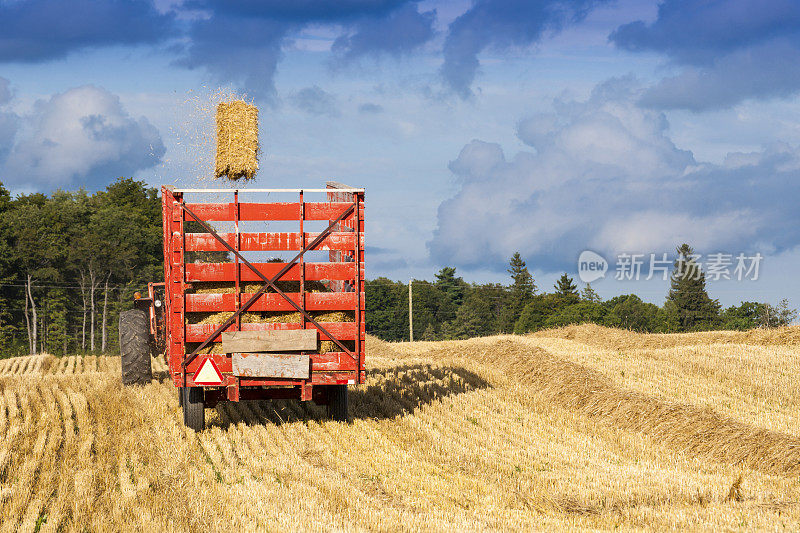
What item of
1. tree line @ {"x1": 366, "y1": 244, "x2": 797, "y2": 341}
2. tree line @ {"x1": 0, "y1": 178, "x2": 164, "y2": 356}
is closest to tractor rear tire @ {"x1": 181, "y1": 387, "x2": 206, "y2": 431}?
tree line @ {"x1": 0, "y1": 178, "x2": 164, "y2": 356}

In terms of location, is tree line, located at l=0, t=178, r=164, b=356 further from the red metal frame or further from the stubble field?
the red metal frame

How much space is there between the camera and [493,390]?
17.1 metres

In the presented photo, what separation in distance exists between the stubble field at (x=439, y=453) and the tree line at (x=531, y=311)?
68064 mm

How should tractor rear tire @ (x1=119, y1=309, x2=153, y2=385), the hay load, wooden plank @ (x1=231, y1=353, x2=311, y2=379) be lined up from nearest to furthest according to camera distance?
wooden plank @ (x1=231, y1=353, x2=311, y2=379), the hay load, tractor rear tire @ (x1=119, y1=309, x2=153, y2=385)

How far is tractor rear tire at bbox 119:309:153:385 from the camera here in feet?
55.4

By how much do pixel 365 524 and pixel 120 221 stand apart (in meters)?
69.4

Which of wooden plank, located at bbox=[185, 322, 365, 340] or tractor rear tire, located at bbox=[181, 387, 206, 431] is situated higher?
wooden plank, located at bbox=[185, 322, 365, 340]

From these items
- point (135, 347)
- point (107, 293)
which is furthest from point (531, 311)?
point (135, 347)

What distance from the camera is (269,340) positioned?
1247 cm

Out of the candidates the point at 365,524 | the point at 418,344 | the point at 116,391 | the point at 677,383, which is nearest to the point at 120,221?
the point at 418,344

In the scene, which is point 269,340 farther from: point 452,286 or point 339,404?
point 452,286

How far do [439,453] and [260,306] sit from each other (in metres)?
3.54

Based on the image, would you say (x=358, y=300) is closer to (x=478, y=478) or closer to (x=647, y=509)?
(x=478, y=478)

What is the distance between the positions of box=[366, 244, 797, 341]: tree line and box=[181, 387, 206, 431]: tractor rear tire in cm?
7239
